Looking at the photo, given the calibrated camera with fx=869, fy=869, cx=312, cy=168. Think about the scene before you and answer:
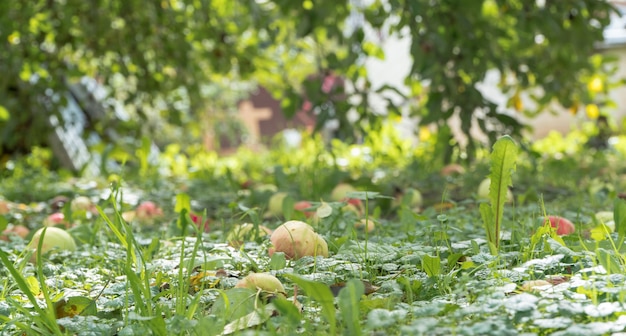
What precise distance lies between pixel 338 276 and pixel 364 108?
2.40m

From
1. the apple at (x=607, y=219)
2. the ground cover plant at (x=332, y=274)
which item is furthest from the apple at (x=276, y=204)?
the apple at (x=607, y=219)

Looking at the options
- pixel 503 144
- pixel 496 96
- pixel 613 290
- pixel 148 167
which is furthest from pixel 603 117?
pixel 496 96

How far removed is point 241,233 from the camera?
2.33 meters

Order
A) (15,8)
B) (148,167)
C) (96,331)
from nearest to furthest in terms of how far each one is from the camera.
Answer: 1. (96,331)
2. (15,8)
3. (148,167)

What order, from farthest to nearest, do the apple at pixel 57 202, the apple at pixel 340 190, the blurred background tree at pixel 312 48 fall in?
the blurred background tree at pixel 312 48, the apple at pixel 57 202, the apple at pixel 340 190

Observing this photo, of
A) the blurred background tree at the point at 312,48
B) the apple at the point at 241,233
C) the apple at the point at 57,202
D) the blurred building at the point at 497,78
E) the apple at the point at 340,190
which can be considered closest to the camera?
the apple at the point at 241,233

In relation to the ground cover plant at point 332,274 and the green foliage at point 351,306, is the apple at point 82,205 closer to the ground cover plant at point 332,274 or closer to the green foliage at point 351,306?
the ground cover plant at point 332,274

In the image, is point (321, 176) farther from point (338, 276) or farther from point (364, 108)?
point (338, 276)

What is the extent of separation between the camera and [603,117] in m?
6.10

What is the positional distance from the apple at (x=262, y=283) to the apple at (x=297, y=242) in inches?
11.3

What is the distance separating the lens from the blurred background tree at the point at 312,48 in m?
3.65

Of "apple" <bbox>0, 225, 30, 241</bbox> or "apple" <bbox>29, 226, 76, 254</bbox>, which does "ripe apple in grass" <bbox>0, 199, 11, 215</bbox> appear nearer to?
"apple" <bbox>0, 225, 30, 241</bbox>

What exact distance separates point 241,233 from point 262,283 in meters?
0.78

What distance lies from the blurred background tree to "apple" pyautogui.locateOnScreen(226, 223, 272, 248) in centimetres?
115
